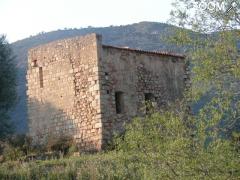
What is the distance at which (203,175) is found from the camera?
898 cm

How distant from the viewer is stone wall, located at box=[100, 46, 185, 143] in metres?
19.1

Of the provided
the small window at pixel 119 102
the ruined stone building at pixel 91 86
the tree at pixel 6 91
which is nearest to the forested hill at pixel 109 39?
the tree at pixel 6 91

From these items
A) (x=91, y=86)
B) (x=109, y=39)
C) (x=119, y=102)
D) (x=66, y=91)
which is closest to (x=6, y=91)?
(x=66, y=91)

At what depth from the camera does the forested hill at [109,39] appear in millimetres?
47656

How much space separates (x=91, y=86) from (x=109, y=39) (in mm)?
42339

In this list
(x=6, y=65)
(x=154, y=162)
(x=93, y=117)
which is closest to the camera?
(x=154, y=162)

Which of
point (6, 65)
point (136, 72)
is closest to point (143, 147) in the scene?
point (136, 72)

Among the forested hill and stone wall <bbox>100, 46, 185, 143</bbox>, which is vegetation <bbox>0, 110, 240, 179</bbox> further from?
the forested hill

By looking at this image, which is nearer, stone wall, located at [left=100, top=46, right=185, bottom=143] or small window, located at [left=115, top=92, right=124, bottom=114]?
stone wall, located at [left=100, top=46, right=185, bottom=143]

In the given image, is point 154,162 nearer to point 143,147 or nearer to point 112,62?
point 143,147

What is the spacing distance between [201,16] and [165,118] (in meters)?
1.71

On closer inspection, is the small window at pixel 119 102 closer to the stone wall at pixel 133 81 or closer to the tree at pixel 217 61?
the stone wall at pixel 133 81

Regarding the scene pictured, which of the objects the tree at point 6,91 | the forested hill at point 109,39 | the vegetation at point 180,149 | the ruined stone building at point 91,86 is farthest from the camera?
the forested hill at point 109,39

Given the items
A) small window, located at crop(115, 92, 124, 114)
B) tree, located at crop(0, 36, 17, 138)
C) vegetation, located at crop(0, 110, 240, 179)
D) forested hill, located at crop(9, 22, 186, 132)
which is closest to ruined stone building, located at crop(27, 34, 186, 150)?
small window, located at crop(115, 92, 124, 114)
